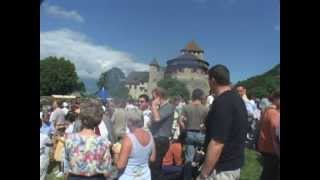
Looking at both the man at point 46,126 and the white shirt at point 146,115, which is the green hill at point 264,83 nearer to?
the white shirt at point 146,115

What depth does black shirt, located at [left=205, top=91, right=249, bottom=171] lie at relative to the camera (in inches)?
178

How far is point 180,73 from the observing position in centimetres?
578

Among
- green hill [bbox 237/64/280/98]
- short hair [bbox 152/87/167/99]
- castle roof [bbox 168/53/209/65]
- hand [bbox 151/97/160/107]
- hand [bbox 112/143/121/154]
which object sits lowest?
hand [bbox 112/143/121/154]

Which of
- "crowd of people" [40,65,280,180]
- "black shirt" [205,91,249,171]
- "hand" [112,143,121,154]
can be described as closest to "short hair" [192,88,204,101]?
"crowd of people" [40,65,280,180]

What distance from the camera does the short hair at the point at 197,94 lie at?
5.88m

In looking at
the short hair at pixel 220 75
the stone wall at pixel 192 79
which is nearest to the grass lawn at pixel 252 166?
the short hair at pixel 220 75

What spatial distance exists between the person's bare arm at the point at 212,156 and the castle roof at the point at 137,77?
145cm

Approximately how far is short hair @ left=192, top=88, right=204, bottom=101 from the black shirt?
1.18 m

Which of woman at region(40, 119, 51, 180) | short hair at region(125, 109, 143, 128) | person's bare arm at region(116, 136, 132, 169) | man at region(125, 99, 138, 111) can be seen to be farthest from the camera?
woman at region(40, 119, 51, 180)

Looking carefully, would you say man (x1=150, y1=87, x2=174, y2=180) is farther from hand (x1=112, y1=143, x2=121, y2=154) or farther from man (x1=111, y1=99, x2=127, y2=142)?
hand (x1=112, y1=143, x2=121, y2=154)

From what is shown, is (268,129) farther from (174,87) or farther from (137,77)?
(137,77)

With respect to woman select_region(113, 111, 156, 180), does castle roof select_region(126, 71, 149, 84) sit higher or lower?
higher

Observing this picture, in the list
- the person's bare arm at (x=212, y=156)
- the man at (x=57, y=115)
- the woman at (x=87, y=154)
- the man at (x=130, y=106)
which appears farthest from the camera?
the man at (x=57, y=115)
